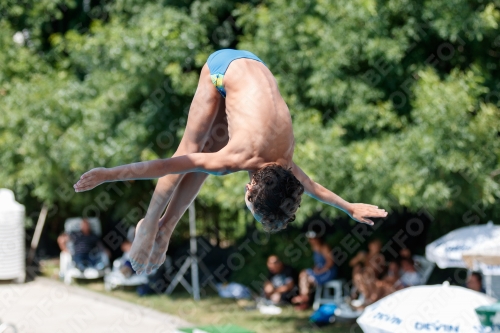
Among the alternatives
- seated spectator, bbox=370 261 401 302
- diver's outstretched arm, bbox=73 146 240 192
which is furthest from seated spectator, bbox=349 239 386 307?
diver's outstretched arm, bbox=73 146 240 192

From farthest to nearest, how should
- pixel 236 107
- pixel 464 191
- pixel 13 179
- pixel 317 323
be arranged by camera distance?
pixel 13 179
pixel 317 323
pixel 464 191
pixel 236 107

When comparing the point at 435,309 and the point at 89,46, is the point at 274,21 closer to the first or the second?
the point at 89,46

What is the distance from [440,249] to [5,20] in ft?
26.9

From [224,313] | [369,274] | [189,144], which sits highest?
[189,144]

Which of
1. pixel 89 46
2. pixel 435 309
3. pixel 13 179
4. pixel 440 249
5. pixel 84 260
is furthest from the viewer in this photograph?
pixel 84 260

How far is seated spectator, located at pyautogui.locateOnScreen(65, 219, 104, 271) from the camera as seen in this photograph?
1366cm

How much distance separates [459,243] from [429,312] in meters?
2.53

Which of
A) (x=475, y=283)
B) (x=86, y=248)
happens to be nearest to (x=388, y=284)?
(x=475, y=283)

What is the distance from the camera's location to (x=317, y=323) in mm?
9797

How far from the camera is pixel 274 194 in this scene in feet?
11.6

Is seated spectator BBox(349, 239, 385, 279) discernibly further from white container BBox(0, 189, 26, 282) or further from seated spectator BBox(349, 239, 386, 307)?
white container BBox(0, 189, 26, 282)

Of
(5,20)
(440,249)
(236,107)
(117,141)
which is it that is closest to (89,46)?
(117,141)

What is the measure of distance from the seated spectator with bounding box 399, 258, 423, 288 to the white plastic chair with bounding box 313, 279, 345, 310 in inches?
41.8

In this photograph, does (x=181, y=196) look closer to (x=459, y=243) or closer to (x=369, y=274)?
(x=459, y=243)
